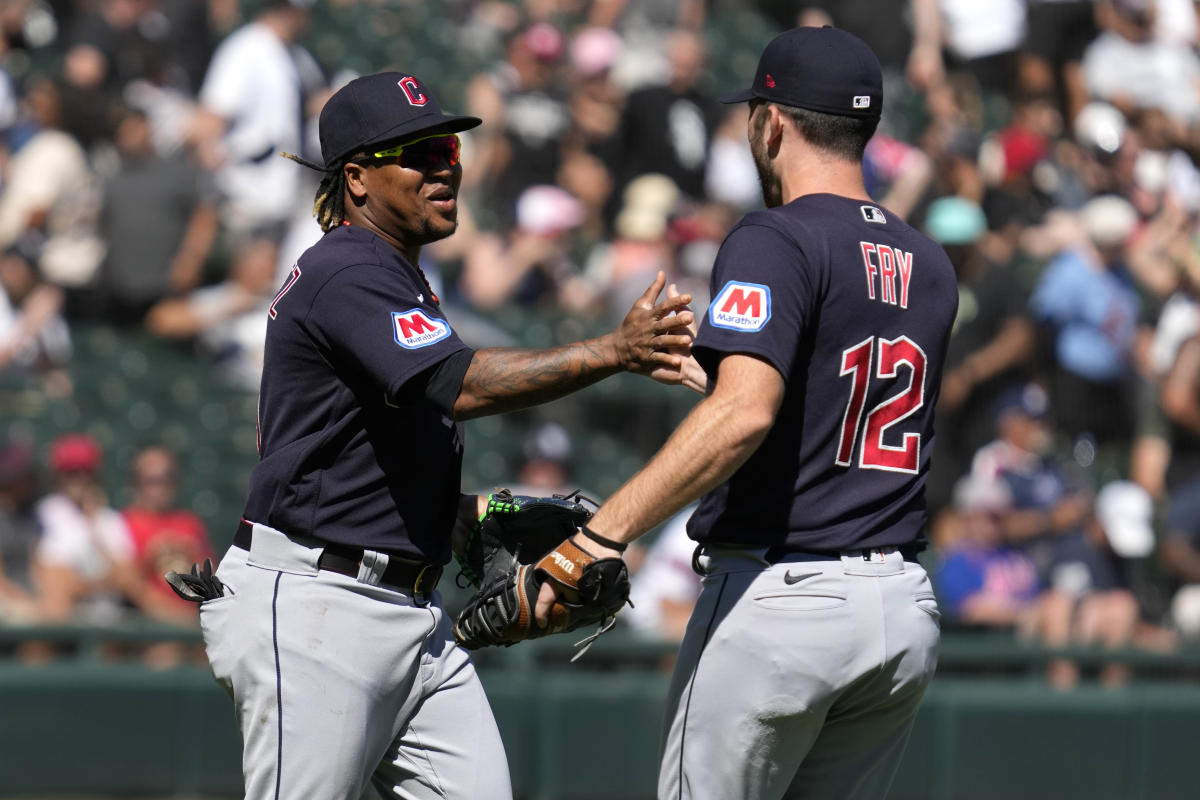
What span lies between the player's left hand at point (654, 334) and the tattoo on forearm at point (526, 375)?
0.12 feet

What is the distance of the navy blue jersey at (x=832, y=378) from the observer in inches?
130

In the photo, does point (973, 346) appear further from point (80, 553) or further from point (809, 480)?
point (809, 480)

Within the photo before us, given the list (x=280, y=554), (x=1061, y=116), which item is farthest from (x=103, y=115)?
(x=280, y=554)

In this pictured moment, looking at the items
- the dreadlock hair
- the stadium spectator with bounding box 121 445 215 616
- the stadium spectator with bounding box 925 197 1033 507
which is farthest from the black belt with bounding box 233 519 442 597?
the stadium spectator with bounding box 925 197 1033 507

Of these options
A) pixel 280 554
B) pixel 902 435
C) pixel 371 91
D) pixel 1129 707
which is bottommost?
pixel 1129 707

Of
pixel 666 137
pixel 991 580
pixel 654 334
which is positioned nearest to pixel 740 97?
pixel 654 334

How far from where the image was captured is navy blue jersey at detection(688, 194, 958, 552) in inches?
130

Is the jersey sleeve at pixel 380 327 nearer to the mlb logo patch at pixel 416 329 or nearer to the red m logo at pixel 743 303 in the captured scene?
the mlb logo patch at pixel 416 329

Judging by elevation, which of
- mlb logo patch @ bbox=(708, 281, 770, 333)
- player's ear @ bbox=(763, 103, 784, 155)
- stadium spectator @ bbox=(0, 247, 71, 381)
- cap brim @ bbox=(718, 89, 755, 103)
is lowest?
stadium spectator @ bbox=(0, 247, 71, 381)

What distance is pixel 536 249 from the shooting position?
31.7ft

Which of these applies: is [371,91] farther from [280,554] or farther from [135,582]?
[135,582]

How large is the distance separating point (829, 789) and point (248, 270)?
20.7 ft

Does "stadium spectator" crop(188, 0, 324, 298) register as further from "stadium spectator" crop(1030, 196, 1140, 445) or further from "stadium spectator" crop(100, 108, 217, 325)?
"stadium spectator" crop(1030, 196, 1140, 445)

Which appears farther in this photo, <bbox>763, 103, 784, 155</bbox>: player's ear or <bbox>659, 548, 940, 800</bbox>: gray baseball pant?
<bbox>763, 103, 784, 155</bbox>: player's ear
